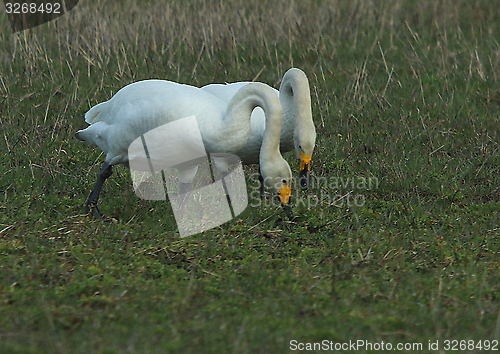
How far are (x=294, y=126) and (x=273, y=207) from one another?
0.74 metres

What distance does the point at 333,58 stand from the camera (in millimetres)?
11258

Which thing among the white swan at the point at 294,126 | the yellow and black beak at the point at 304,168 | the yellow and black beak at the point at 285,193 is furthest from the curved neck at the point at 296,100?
the yellow and black beak at the point at 285,193

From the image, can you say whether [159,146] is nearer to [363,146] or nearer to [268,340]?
[268,340]

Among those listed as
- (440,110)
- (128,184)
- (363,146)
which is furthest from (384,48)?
(128,184)

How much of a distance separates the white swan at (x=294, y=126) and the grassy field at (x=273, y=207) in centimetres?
50

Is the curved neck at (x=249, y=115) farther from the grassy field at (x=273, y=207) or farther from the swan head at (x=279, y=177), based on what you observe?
the grassy field at (x=273, y=207)

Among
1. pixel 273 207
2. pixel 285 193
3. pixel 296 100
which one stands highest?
pixel 296 100

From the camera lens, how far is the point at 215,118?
5906mm

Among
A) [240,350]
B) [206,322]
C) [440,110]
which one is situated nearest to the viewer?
[240,350]

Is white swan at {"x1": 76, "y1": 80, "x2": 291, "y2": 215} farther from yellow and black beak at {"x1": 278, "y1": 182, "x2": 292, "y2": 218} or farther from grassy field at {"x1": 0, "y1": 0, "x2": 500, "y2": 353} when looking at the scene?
grassy field at {"x1": 0, "y1": 0, "x2": 500, "y2": 353}

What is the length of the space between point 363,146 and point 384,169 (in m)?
0.90

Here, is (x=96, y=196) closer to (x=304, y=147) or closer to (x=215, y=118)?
(x=215, y=118)

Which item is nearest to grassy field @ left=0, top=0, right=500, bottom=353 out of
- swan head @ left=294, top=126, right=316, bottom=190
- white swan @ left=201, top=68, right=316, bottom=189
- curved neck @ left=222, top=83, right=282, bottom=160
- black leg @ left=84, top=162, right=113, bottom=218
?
black leg @ left=84, top=162, right=113, bottom=218

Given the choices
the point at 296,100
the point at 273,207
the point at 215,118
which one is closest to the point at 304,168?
the point at 296,100
